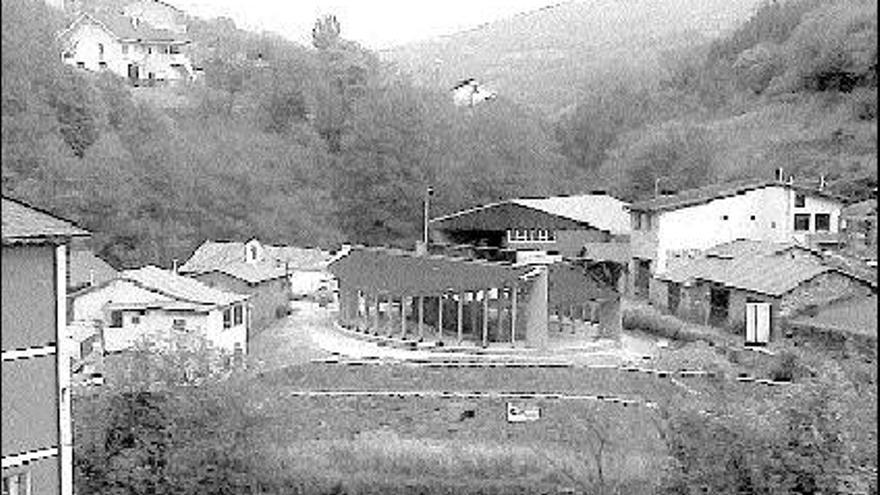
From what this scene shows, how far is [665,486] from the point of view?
696 cm

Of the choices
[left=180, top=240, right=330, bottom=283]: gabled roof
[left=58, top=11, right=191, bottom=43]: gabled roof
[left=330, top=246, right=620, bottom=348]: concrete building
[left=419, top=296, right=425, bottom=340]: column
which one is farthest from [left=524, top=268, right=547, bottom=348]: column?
[left=58, top=11, right=191, bottom=43]: gabled roof

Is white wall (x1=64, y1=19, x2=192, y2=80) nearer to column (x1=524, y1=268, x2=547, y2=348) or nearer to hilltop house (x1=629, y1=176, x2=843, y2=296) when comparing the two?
hilltop house (x1=629, y1=176, x2=843, y2=296)

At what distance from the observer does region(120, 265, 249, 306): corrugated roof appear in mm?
10328

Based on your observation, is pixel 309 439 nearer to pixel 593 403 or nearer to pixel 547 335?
pixel 593 403

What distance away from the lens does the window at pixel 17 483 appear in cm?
462

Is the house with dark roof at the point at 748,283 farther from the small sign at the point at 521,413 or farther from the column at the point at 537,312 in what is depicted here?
the small sign at the point at 521,413

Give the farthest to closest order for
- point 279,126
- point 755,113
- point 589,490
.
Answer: point 755,113 < point 279,126 < point 589,490

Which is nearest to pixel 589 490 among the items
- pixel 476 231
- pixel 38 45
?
pixel 476 231

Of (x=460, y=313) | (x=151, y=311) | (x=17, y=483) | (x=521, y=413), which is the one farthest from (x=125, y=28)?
(x=17, y=483)

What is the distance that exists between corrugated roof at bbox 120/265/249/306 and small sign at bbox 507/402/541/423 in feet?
9.66

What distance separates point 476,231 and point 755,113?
8.07 metres

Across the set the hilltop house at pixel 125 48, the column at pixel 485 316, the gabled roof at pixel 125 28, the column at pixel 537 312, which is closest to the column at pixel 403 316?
the column at pixel 485 316

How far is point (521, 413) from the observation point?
29.6ft

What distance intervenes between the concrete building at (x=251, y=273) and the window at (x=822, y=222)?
643cm
